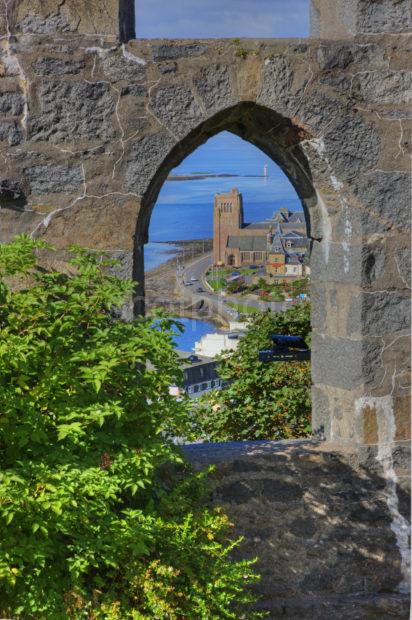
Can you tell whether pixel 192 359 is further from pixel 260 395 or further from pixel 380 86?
pixel 380 86

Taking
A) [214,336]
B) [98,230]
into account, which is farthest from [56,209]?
[214,336]

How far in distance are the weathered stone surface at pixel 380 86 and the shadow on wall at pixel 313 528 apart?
1.58 meters

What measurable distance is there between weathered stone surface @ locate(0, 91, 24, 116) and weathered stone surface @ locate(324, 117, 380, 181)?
130 centimetres

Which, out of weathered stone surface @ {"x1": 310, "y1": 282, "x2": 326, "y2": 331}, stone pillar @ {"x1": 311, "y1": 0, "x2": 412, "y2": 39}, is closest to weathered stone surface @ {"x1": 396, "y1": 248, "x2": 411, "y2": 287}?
weathered stone surface @ {"x1": 310, "y1": 282, "x2": 326, "y2": 331}

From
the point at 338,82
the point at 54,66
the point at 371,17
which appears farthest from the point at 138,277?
the point at 371,17

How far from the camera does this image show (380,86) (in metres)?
4.41

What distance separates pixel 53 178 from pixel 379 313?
4.99ft

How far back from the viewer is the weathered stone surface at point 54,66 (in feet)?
13.8

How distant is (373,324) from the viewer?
4.46m

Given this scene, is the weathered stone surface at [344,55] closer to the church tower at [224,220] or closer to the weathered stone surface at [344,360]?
the weathered stone surface at [344,360]

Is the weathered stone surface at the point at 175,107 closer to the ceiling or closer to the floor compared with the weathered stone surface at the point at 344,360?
closer to the ceiling

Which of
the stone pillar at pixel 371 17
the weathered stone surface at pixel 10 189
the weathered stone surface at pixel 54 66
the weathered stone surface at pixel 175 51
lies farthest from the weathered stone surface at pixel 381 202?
the weathered stone surface at pixel 10 189

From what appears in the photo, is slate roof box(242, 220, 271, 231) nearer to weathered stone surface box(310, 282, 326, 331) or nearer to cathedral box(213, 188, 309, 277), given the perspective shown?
cathedral box(213, 188, 309, 277)

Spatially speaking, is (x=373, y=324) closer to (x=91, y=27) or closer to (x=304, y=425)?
(x=91, y=27)
